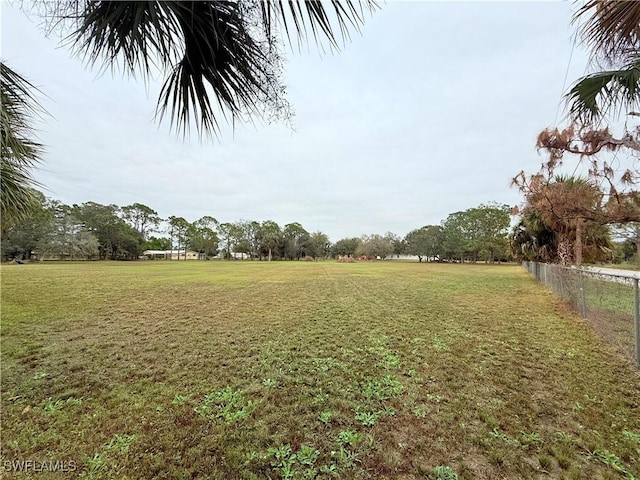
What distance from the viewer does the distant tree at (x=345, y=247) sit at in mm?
60656

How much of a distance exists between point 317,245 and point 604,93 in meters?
54.6

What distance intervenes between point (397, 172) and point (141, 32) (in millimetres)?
27154

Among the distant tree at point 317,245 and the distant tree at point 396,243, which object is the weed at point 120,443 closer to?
the distant tree at point 317,245

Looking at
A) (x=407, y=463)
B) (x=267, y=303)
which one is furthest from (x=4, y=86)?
(x=267, y=303)

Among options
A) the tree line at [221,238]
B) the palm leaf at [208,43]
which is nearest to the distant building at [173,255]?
the tree line at [221,238]

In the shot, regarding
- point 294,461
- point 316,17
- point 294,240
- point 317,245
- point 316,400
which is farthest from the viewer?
point 317,245

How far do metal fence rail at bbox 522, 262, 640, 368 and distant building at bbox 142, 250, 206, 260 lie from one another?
54.8 metres

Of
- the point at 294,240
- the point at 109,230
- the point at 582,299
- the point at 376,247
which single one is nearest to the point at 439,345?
the point at 582,299

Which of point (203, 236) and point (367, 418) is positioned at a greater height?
point (203, 236)

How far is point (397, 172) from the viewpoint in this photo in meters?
26.3

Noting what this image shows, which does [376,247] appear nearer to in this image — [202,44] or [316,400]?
[316,400]

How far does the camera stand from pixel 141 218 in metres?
45.3

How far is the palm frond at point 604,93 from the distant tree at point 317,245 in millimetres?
53436

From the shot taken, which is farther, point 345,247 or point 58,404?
point 345,247
